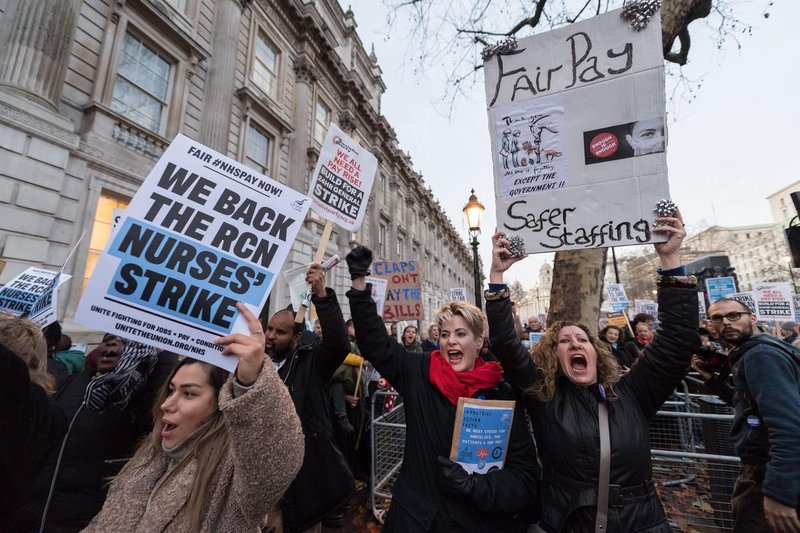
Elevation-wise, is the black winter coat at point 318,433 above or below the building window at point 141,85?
below

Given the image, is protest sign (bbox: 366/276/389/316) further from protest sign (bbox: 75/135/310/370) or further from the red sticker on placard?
protest sign (bbox: 75/135/310/370)

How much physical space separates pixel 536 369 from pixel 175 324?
6.23 feet

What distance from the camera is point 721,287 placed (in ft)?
33.8

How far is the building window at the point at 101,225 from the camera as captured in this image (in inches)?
305

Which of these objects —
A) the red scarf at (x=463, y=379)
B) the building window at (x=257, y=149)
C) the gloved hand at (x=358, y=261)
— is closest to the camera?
the red scarf at (x=463, y=379)

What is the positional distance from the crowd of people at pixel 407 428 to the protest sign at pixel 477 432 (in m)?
0.08

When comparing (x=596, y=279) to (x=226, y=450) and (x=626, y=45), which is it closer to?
(x=626, y=45)

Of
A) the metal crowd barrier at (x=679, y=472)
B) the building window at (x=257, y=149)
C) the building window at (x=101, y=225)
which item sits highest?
the building window at (x=257, y=149)

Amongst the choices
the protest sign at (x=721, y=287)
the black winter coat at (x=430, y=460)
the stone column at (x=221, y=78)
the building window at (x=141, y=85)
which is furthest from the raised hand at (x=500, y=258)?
the protest sign at (x=721, y=287)

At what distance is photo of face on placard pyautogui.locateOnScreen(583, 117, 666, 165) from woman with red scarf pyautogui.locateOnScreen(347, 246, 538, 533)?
1365mm

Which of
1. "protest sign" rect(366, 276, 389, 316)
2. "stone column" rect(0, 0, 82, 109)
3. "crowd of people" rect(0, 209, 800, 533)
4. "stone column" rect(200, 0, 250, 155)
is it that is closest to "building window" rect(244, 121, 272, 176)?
"stone column" rect(200, 0, 250, 155)

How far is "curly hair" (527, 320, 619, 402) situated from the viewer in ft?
6.56

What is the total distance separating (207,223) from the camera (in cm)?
172

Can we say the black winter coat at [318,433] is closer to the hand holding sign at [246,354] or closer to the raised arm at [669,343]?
the hand holding sign at [246,354]
